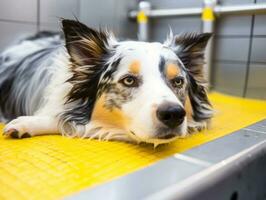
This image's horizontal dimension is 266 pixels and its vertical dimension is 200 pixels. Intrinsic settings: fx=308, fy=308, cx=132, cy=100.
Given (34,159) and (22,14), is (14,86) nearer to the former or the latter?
(22,14)

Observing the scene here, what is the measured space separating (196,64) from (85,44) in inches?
16.0

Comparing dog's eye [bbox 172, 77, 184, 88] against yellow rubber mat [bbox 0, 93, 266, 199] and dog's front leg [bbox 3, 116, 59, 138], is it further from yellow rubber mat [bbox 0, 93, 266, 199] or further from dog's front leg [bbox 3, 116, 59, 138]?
dog's front leg [bbox 3, 116, 59, 138]

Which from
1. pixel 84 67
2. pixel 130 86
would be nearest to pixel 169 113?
pixel 130 86

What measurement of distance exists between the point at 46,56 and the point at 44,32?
1.53 ft

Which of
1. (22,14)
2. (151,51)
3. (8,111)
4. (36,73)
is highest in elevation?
(22,14)

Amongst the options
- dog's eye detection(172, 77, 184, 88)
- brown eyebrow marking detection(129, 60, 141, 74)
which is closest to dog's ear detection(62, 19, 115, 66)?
brown eyebrow marking detection(129, 60, 141, 74)

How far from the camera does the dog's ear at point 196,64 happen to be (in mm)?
1081

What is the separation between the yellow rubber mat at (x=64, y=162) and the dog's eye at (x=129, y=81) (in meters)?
0.17

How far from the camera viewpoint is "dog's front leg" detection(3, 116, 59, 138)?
35.1 inches

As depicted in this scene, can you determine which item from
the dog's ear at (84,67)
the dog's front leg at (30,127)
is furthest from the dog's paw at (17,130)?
the dog's ear at (84,67)

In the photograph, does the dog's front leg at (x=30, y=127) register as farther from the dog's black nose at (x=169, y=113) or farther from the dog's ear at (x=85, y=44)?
the dog's black nose at (x=169, y=113)

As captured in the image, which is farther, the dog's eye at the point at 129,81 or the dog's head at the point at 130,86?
the dog's eye at the point at 129,81

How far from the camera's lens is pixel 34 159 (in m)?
0.71

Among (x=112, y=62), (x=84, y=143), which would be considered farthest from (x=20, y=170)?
(x=112, y=62)
